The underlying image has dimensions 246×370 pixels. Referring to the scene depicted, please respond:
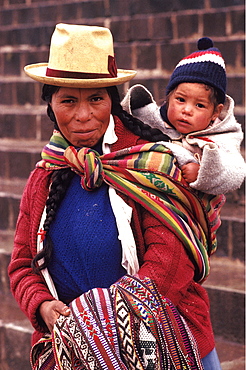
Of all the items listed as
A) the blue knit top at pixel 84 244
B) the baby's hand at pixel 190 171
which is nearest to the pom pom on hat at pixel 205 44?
the baby's hand at pixel 190 171

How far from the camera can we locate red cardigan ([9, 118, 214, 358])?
2.09m

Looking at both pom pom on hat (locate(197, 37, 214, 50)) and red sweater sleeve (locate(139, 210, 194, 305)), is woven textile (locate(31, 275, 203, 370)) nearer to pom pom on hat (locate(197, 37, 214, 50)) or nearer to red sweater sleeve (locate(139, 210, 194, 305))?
red sweater sleeve (locate(139, 210, 194, 305))

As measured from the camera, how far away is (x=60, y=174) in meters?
2.25

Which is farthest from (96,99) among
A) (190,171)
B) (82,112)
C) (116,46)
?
(116,46)

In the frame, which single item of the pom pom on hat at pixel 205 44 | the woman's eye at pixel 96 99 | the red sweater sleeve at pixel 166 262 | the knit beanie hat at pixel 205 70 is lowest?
the red sweater sleeve at pixel 166 262

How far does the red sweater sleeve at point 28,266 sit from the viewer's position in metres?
2.19

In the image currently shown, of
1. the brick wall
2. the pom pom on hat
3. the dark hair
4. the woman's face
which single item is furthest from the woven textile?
the brick wall

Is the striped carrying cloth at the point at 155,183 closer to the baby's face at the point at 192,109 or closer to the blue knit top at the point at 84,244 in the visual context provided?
the blue knit top at the point at 84,244

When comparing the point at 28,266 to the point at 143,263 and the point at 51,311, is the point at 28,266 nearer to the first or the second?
the point at 51,311

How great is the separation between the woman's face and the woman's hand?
1.70ft

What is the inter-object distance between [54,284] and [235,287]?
5.98ft

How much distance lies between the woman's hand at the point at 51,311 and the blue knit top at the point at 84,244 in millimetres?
98

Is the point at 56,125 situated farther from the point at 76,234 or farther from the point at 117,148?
the point at 76,234

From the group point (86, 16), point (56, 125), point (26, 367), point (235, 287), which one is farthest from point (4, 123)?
point (56, 125)
